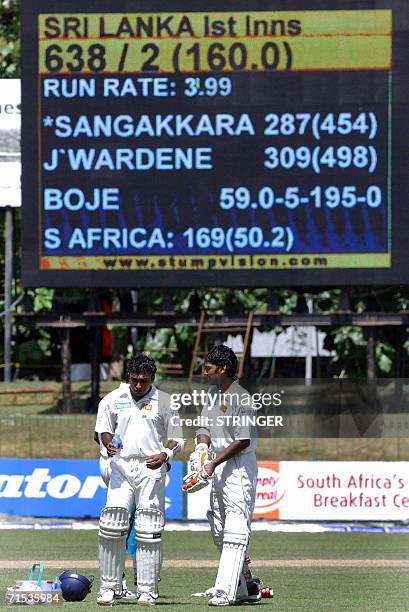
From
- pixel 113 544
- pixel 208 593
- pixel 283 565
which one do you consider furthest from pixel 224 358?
pixel 283 565

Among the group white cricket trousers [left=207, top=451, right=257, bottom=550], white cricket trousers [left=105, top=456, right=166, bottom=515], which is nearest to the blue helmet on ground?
white cricket trousers [left=105, top=456, right=166, bottom=515]

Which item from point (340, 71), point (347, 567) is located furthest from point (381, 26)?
point (347, 567)

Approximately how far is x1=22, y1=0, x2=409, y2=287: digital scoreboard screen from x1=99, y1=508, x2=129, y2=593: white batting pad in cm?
1118

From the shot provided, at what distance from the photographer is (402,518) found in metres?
21.4

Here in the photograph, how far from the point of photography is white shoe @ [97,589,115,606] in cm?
1080

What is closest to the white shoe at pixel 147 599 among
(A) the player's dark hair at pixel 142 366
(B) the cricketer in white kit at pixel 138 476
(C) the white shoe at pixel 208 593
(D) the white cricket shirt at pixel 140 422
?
(B) the cricketer in white kit at pixel 138 476

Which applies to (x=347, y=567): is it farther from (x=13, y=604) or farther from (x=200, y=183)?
(x=200, y=183)

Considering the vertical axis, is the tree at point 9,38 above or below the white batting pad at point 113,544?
above

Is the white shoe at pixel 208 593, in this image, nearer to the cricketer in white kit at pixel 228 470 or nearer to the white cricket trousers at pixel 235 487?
the cricketer in white kit at pixel 228 470

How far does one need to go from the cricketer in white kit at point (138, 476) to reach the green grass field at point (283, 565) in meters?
0.31

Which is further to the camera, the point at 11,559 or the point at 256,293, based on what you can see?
the point at 256,293

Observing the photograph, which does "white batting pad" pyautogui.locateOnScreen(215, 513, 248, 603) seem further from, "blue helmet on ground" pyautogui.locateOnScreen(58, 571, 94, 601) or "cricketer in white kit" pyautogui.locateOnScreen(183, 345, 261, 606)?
"blue helmet on ground" pyautogui.locateOnScreen(58, 571, 94, 601)

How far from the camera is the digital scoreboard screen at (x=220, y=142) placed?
21859 millimetres

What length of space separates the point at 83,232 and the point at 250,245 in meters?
2.46
